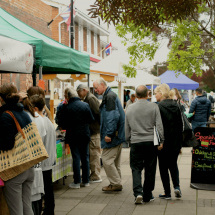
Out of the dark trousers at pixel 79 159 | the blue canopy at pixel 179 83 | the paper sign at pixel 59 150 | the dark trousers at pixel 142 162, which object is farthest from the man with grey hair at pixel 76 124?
the blue canopy at pixel 179 83

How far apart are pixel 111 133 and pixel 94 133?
145 cm

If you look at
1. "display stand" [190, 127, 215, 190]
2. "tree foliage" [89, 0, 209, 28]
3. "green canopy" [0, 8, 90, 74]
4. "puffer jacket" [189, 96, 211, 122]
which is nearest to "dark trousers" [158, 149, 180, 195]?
"display stand" [190, 127, 215, 190]

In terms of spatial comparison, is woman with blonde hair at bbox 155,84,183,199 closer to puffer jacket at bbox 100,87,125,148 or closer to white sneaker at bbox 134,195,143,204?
white sneaker at bbox 134,195,143,204

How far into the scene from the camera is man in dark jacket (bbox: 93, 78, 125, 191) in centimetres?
649

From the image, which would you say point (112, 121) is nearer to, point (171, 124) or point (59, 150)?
point (171, 124)

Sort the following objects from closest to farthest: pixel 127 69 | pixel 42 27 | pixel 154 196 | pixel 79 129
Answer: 1. pixel 154 196
2. pixel 79 129
3. pixel 127 69
4. pixel 42 27

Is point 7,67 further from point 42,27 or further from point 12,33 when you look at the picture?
point 42,27

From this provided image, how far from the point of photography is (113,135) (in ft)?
21.4

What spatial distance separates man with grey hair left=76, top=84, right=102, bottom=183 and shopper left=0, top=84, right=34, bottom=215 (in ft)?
12.4

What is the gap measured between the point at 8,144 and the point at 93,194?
10.8 ft

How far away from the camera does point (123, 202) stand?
6.03 metres

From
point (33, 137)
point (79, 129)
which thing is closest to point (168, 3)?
point (33, 137)

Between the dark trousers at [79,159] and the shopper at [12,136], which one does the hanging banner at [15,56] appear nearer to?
the shopper at [12,136]

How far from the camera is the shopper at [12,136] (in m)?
3.66
